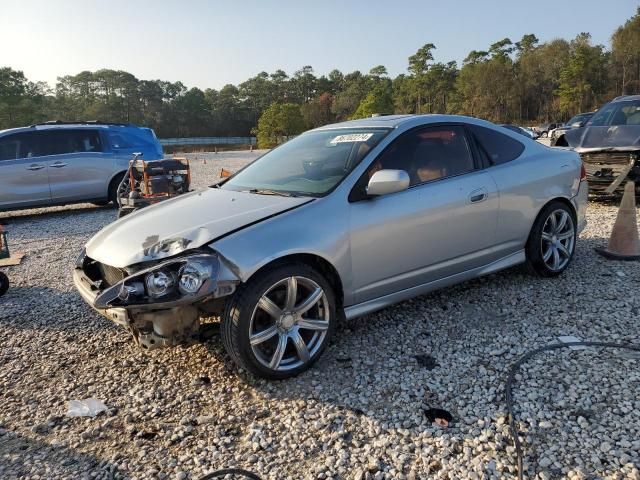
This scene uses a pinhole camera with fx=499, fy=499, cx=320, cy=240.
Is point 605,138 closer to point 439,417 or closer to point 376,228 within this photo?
point 376,228

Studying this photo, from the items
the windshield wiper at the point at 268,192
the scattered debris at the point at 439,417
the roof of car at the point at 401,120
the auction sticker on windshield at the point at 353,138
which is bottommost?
the scattered debris at the point at 439,417

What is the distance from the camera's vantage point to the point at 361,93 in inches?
4055

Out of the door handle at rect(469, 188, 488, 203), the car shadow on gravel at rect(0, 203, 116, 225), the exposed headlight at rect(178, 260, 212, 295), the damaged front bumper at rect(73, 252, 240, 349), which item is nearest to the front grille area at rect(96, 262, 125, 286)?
the damaged front bumper at rect(73, 252, 240, 349)

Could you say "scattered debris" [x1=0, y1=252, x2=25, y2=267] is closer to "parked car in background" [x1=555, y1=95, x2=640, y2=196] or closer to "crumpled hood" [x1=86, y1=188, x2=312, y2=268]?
"crumpled hood" [x1=86, y1=188, x2=312, y2=268]

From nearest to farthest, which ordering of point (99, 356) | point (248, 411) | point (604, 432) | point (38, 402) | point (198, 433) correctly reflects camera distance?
1. point (604, 432)
2. point (198, 433)
3. point (248, 411)
4. point (38, 402)
5. point (99, 356)

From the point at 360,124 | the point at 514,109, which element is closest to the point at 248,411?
the point at 360,124

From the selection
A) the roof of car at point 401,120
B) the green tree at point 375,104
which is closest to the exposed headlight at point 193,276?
the roof of car at point 401,120

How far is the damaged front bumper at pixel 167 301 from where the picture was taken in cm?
288

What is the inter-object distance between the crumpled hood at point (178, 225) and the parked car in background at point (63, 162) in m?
7.11

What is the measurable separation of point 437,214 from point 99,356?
2.75 metres

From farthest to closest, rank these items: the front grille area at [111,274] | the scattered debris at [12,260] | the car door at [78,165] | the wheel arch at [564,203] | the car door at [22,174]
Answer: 1. the car door at [78,165]
2. the car door at [22,174]
3. the scattered debris at [12,260]
4. the wheel arch at [564,203]
5. the front grille area at [111,274]

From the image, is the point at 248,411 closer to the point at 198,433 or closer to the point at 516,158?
the point at 198,433

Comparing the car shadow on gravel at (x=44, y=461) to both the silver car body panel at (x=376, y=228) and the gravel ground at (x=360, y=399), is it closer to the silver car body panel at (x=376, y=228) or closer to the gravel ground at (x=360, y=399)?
the gravel ground at (x=360, y=399)

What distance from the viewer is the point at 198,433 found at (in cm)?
274
